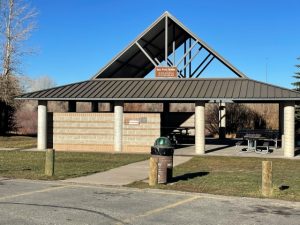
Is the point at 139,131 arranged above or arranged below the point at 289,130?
below

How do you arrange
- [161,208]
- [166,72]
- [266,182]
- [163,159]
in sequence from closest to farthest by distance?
[161,208], [266,182], [163,159], [166,72]

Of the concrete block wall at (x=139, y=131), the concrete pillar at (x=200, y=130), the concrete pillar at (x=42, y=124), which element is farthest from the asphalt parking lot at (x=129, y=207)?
the concrete pillar at (x=42, y=124)

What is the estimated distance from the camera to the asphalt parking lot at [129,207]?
306 inches

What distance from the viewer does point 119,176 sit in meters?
13.9

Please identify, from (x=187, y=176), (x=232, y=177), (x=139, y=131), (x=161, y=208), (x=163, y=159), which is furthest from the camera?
(x=139, y=131)

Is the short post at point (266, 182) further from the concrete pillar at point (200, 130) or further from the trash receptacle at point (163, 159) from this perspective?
the concrete pillar at point (200, 130)

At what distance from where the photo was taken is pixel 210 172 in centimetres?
1496

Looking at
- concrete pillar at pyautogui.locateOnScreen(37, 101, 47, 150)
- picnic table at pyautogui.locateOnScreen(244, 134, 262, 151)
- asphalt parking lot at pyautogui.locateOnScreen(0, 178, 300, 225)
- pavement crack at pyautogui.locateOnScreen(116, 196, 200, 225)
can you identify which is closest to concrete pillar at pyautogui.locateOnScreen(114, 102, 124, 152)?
concrete pillar at pyautogui.locateOnScreen(37, 101, 47, 150)

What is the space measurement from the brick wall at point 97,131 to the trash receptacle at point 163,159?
10.3 meters

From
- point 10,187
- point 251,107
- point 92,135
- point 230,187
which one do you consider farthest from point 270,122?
point 10,187

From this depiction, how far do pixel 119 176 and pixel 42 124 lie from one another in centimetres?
1110

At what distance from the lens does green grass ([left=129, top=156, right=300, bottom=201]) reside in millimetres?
11055

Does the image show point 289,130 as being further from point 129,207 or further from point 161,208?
point 129,207

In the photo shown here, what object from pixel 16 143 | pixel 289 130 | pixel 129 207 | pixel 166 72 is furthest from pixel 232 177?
pixel 16 143
